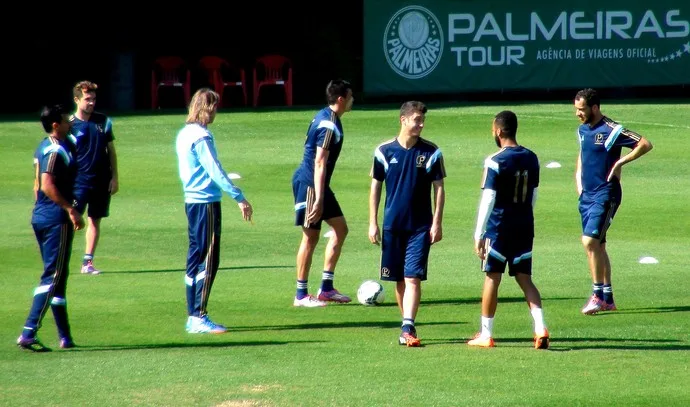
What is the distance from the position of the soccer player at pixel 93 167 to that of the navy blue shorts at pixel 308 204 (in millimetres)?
2951

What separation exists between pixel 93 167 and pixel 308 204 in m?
3.29

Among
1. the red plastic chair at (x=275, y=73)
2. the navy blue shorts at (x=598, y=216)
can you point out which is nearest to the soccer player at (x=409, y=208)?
the navy blue shorts at (x=598, y=216)

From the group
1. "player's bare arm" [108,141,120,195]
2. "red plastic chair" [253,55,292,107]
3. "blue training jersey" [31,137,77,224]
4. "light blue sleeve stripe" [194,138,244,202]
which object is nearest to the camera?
"blue training jersey" [31,137,77,224]

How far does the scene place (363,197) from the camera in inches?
780

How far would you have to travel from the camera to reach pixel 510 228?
9.71m

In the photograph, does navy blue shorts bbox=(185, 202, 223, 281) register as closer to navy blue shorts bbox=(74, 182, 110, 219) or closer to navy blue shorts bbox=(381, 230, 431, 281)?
navy blue shorts bbox=(381, 230, 431, 281)

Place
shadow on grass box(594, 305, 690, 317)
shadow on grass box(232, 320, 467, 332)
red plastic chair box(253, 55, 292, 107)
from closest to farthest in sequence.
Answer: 1. shadow on grass box(232, 320, 467, 332)
2. shadow on grass box(594, 305, 690, 317)
3. red plastic chair box(253, 55, 292, 107)

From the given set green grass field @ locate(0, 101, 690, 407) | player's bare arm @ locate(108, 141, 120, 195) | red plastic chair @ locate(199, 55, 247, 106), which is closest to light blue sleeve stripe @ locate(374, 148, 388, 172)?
green grass field @ locate(0, 101, 690, 407)

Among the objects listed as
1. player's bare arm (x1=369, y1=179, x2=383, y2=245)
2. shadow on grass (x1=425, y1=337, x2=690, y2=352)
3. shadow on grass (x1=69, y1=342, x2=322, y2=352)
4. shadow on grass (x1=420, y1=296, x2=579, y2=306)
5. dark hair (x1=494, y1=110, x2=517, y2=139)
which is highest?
dark hair (x1=494, y1=110, x2=517, y2=139)

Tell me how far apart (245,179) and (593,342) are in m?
12.3

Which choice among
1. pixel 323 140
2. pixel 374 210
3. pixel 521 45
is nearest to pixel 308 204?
pixel 323 140

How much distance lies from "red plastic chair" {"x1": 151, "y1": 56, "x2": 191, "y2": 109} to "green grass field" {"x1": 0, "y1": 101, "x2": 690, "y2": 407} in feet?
29.9

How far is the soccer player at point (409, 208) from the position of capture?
383 inches

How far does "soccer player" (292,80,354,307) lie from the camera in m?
11.4
